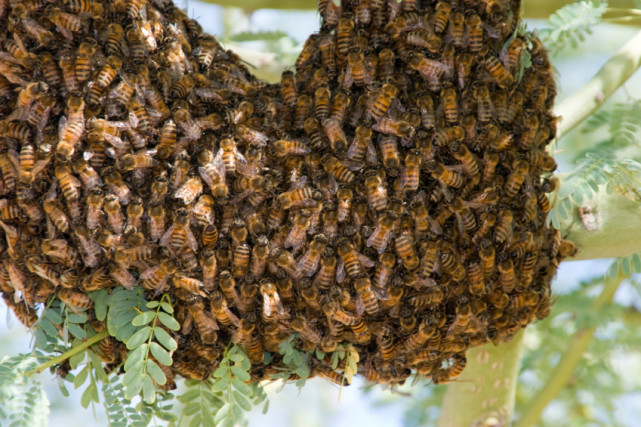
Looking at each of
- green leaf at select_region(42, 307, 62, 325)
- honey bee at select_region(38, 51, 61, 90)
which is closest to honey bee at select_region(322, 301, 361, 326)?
green leaf at select_region(42, 307, 62, 325)

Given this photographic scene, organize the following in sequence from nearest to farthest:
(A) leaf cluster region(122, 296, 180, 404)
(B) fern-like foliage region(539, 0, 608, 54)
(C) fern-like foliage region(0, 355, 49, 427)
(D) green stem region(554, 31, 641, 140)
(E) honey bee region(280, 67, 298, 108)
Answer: (C) fern-like foliage region(0, 355, 49, 427)
(A) leaf cluster region(122, 296, 180, 404)
(E) honey bee region(280, 67, 298, 108)
(B) fern-like foliage region(539, 0, 608, 54)
(D) green stem region(554, 31, 641, 140)

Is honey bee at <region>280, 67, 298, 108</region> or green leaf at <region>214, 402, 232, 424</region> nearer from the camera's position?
green leaf at <region>214, 402, 232, 424</region>

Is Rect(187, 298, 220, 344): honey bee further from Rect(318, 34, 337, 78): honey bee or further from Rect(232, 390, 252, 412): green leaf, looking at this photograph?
Rect(318, 34, 337, 78): honey bee

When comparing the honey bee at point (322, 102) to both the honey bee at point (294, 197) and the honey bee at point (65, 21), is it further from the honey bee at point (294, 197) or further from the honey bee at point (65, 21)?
the honey bee at point (65, 21)

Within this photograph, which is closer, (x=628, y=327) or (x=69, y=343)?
(x=69, y=343)

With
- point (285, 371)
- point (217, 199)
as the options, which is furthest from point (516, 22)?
point (285, 371)

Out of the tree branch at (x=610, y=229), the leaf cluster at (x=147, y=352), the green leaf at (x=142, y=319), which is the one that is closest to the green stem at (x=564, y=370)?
the tree branch at (x=610, y=229)

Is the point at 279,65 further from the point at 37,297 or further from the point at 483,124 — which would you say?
the point at 37,297
